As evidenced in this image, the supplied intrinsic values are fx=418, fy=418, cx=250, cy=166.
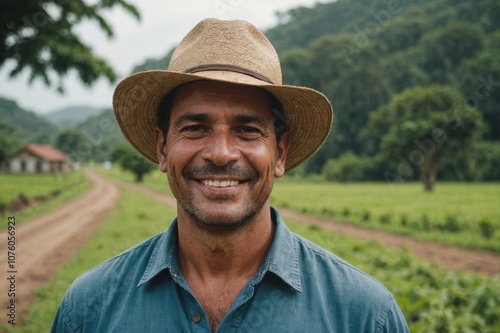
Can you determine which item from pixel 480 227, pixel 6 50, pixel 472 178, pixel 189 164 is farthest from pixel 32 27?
pixel 472 178

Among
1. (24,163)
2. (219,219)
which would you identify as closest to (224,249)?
(219,219)

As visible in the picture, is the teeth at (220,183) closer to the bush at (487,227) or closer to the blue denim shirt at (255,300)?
the blue denim shirt at (255,300)

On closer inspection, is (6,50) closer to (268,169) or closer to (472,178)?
(268,169)

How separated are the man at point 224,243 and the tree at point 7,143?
51543 millimetres

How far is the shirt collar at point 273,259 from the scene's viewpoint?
1.87 meters

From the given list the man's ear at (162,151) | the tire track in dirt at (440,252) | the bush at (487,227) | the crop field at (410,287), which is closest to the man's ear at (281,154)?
the man's ear at (162,151)

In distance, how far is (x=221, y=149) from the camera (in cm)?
194

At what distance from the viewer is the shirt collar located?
1.87 metres

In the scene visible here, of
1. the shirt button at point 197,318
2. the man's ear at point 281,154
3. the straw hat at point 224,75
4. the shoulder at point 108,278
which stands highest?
the straw hat at point 224,75

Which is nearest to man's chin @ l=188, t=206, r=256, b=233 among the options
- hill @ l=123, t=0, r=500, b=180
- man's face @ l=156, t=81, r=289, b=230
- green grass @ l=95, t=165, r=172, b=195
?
man's face @ l=156, t=81, r=289, b=230

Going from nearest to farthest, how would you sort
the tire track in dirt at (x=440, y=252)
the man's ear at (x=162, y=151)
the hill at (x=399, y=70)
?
the man's ear at (x=162, y=151), the tire track in dirt at (x=440, y=252), the hill at (x=399, y=70)

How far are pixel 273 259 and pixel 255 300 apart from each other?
0.66 ft

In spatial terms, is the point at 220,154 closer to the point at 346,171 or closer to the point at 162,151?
the point at 162,151

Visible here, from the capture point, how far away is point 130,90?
2.16 meters
